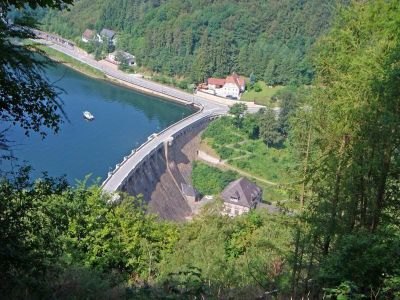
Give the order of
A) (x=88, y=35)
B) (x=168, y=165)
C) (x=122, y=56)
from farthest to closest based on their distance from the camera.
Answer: (x=88, y=35)
(x=122, y=56)
(x=168, y=165)

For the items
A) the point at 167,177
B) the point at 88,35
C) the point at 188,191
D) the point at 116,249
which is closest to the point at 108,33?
the point at 88,35

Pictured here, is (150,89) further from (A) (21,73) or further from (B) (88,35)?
(A) (21,73)

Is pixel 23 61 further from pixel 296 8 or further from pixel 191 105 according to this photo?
pixel 296 8

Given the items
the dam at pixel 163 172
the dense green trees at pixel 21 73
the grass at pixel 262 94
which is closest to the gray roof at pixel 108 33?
the grass at pixel 262 94

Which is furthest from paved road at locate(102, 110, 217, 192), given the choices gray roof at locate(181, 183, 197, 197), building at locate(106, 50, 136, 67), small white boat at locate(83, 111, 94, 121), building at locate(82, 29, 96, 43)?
building at locate(82, 29, 96, 43)

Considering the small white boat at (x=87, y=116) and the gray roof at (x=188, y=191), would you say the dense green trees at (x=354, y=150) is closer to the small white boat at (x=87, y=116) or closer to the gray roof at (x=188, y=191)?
the gray roof at (x=188, y=191)

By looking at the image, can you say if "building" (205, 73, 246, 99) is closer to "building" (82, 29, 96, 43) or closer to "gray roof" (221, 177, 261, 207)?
"building" (82, 29, 96, 43)
